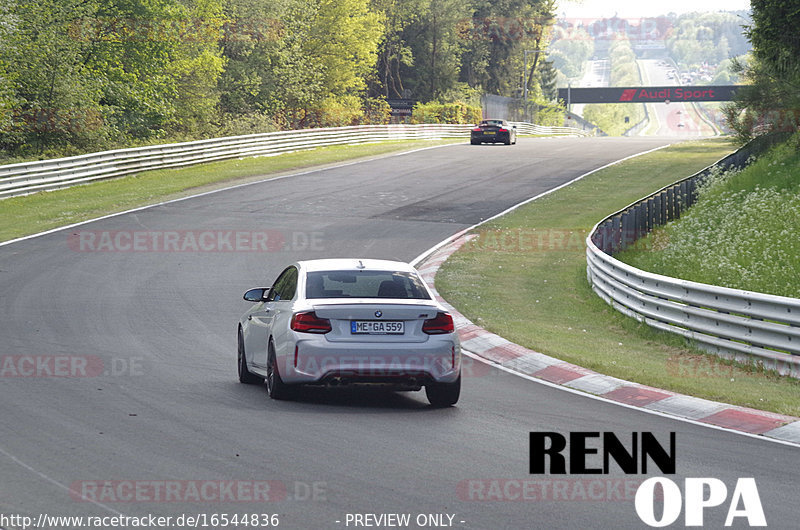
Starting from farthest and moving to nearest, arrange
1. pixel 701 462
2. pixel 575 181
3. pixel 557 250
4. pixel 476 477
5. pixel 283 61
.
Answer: pixel 283 61, pixel 575 181, pixel 557 250, pixel 701 462, pixel 476 477

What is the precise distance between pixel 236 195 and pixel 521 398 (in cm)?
2184

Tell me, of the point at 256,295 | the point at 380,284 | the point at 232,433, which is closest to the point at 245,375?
the point at 256,295

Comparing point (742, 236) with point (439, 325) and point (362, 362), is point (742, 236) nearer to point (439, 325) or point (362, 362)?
point (439, 325)

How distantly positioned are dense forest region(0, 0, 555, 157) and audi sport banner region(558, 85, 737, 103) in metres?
23.3

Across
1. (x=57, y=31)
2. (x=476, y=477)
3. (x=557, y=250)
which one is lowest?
(x=557, y=250)

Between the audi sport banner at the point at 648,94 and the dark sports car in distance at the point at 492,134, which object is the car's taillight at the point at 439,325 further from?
the audi sport banner at the point at 648,94

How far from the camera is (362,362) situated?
9.39 meters

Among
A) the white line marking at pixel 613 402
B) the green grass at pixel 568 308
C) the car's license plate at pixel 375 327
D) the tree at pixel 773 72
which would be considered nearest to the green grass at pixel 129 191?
the green grass at pixel 568 308

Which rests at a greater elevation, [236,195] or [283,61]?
[283,61]

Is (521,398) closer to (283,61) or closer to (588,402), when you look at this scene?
(588,402)

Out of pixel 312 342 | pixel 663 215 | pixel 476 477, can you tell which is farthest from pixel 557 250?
pixel 476 477

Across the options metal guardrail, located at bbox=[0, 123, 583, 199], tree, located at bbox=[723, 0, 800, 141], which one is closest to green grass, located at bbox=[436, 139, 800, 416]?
tree, located at bbox=[723, 0, 800, 141]

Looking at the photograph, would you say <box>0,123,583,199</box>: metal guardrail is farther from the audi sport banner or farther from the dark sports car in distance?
the audi sport banner

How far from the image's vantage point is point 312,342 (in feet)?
31.0
